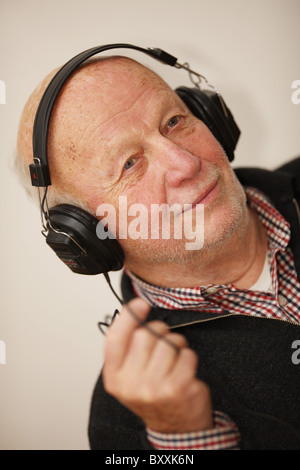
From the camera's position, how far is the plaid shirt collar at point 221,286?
3.49ft

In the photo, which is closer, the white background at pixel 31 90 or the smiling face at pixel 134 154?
the smiling face at pixel 134 154

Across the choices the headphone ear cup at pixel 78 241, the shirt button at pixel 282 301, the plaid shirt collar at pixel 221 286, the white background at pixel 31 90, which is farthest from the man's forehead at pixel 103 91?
the shirt button at pixel 282 301

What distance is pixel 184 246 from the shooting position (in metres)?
1.01

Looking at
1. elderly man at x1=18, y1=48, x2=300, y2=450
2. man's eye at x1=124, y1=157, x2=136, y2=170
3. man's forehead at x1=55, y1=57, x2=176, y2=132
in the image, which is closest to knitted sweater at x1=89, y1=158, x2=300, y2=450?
elderly man at x1=18, y1=48, x2=300, y2=450

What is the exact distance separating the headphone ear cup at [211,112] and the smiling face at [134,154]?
92 mm

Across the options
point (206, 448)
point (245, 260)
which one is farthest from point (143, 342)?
point (245, 260)

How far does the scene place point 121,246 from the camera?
106 cm

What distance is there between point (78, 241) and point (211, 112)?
1.78 ft

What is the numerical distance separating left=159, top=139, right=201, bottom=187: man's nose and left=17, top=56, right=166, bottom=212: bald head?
153 millimetres

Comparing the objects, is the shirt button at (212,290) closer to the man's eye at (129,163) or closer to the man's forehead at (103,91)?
the man's eye at (129,163)

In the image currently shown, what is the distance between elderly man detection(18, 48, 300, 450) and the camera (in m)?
0.95

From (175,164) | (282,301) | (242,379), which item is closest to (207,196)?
(175,164)

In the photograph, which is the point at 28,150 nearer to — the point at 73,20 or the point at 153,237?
the point at 153,237

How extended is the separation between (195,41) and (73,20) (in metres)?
0.43
